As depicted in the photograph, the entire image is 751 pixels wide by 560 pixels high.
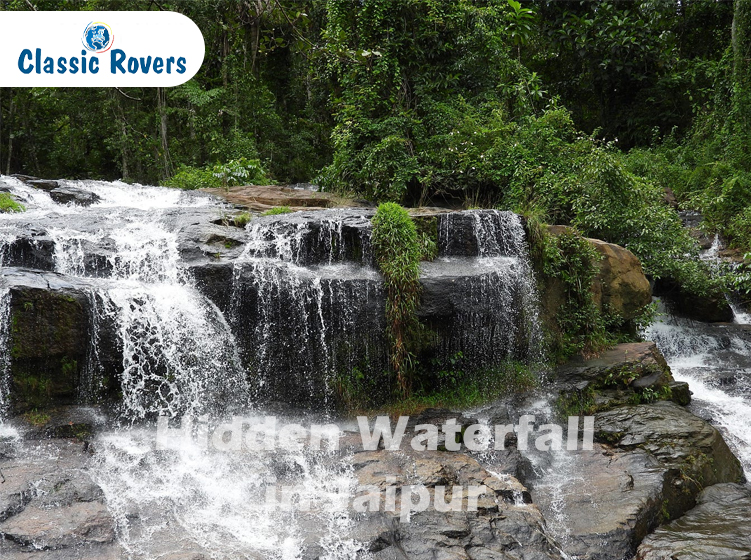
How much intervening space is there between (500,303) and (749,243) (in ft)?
19.8

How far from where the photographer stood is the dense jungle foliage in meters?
11.4

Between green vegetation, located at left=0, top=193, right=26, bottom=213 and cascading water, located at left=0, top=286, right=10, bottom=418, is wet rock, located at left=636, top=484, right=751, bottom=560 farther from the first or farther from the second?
green vegetation, located at left=0, top=193, right=26, bottom=213

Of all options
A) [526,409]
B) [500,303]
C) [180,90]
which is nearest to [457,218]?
[500,303]

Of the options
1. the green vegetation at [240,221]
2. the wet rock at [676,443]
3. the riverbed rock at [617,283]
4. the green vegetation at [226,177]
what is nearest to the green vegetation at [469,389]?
the wet rock at [676,443]

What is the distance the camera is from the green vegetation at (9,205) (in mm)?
9391

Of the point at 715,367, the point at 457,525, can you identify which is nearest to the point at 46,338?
the point at 457,525

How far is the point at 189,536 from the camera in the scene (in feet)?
16.6

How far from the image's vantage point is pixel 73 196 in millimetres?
11586

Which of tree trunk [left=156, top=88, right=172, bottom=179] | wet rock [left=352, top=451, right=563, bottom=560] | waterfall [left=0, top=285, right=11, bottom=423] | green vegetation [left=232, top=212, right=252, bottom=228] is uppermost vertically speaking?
tree trunk [left=156, top=88, right=172, bottom=179]

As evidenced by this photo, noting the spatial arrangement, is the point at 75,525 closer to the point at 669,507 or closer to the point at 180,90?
the point at 669,507

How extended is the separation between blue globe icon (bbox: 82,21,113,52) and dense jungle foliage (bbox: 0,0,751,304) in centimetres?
83

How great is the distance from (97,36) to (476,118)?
7483 mm

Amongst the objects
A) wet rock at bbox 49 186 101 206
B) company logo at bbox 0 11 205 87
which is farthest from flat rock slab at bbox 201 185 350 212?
company logo at bbox 0 11 205 87

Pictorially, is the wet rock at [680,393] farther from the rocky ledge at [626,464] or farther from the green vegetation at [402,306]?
the green vegetation at [402,306]
